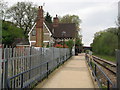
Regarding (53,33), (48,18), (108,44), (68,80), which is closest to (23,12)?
(53,33)

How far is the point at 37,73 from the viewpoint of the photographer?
1059 cm

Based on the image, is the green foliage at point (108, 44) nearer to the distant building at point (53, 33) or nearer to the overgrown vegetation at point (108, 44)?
the overgrown vegetation at point (108, 44)

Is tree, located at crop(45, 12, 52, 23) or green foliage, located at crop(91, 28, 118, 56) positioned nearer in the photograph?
green foliage, located at crop(91, 28, 118, 56)

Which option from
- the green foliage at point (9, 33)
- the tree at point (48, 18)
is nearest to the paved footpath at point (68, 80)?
the green foliage at point (9, 33)

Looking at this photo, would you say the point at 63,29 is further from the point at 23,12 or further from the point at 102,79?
Result: the point at 102,79

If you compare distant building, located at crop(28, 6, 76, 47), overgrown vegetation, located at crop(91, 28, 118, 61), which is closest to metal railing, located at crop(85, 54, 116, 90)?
overgrown vegetation, located at crop(91, 28, 118, 61)

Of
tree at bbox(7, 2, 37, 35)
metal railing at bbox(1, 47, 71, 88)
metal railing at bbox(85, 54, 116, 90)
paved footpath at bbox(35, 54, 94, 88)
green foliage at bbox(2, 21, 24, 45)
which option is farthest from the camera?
tree at bbox(7, 2, 37, 35)

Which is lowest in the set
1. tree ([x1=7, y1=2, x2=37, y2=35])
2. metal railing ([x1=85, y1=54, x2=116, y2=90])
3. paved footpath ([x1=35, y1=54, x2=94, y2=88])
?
paved footpath ([x1=35, y1=54, x2=94, y2=88])

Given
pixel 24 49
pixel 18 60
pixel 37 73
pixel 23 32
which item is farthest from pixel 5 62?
pixel 23 32

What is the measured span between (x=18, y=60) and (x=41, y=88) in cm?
226

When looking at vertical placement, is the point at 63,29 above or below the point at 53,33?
above

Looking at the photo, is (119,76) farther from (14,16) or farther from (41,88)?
(14,16)

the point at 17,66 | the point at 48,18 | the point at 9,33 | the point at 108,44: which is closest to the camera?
the point at 17,66

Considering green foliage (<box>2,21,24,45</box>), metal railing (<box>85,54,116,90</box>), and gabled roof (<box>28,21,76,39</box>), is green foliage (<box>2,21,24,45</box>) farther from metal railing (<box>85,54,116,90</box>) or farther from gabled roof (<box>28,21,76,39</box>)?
metal railing (<box>85,54,116,90</box>)
